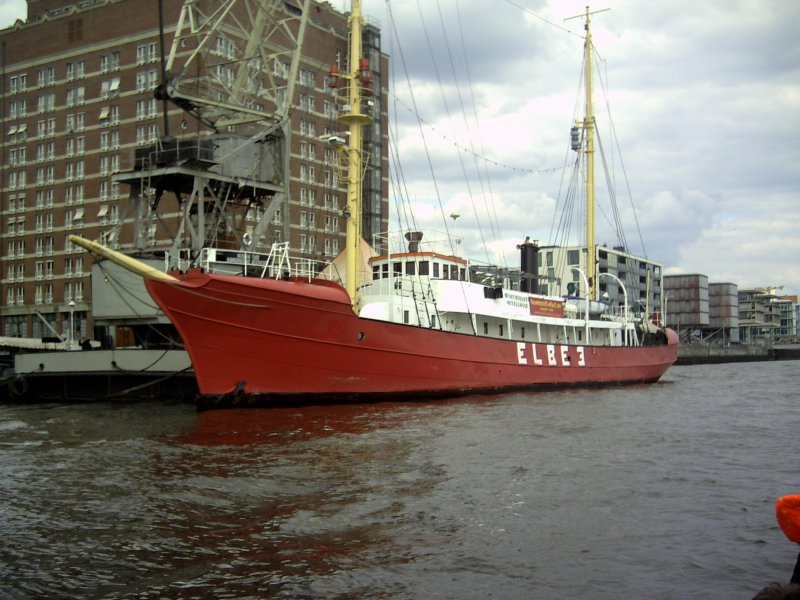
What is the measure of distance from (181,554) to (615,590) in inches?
173

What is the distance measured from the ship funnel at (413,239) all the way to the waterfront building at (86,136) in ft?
98.1

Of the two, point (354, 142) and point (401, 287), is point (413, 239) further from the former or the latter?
point (354, 142)

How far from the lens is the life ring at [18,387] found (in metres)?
28.6

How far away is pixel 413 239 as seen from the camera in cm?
2938

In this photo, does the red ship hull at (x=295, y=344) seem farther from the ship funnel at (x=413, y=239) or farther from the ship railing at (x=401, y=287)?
the ship funnel at (x=413, y=239)

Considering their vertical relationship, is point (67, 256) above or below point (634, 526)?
above

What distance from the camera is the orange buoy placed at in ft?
12.1

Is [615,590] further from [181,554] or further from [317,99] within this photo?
[317,99]

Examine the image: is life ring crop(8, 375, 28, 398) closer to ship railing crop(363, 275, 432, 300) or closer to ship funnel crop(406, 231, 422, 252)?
ship railing crop(363, 275, 432, 300)

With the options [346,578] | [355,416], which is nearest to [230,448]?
[355,416]

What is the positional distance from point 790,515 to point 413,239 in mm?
25951

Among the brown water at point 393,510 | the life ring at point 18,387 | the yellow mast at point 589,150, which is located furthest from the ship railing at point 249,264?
the yellow mast at point 589,150

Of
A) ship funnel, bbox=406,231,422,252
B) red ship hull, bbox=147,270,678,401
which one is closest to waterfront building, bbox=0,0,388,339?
ship funnel, bbox=406,231,422,252

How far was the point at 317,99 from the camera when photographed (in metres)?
64.8
